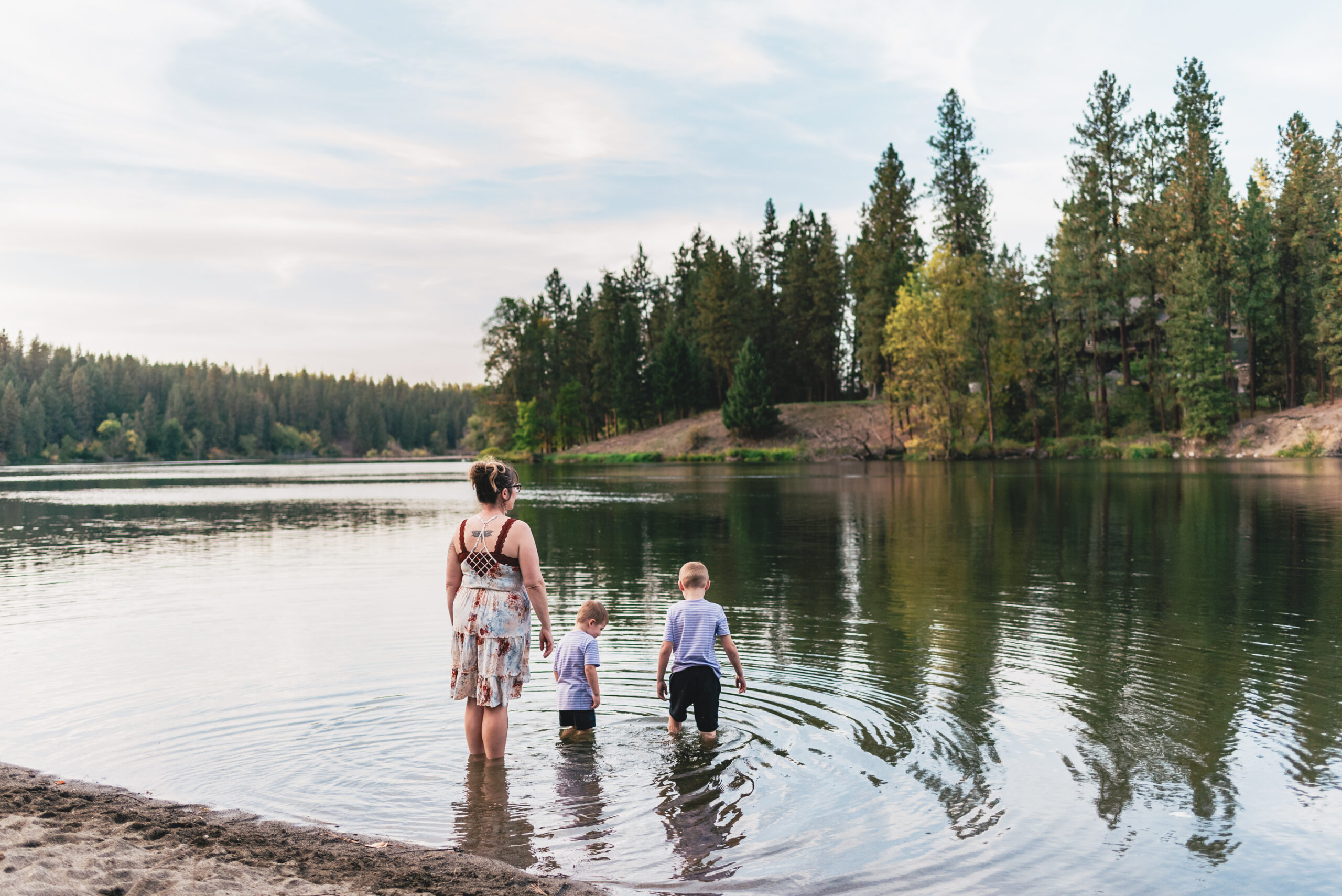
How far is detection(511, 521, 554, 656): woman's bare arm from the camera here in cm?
668

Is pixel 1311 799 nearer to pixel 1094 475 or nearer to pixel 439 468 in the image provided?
pixel 1094 475

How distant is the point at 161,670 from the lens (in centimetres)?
1052

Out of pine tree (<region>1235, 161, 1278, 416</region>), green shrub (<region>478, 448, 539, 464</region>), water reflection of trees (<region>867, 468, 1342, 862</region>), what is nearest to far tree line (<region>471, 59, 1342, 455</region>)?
pine tree (<region>1235, 161, 1278, 416</region>)

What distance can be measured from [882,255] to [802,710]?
81320 millimetres

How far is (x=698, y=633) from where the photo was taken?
7605 mm

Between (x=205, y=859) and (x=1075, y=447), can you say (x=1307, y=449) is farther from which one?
(x=205, y=859)

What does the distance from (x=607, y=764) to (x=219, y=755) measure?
3.08 metres

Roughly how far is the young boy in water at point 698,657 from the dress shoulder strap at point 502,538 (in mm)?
1559

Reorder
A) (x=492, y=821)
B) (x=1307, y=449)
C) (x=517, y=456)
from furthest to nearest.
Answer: (x=517, y=456)
(x=1307, y=449)
(x=492, y=821)

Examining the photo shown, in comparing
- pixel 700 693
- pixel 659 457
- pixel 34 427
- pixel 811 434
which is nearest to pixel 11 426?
pixel 34 427

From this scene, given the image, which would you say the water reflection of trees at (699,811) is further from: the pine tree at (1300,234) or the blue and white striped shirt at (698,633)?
the pine tree at (1300,234)

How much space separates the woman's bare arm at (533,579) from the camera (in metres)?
6.68

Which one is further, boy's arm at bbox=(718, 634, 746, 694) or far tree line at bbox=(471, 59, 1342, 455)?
far tree line at bbox=(471, 59, 1342, 455)

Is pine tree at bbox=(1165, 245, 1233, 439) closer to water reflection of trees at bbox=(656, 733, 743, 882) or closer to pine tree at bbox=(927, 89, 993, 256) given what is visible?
pine tree at bbox=(927, 89, 993, 256)
